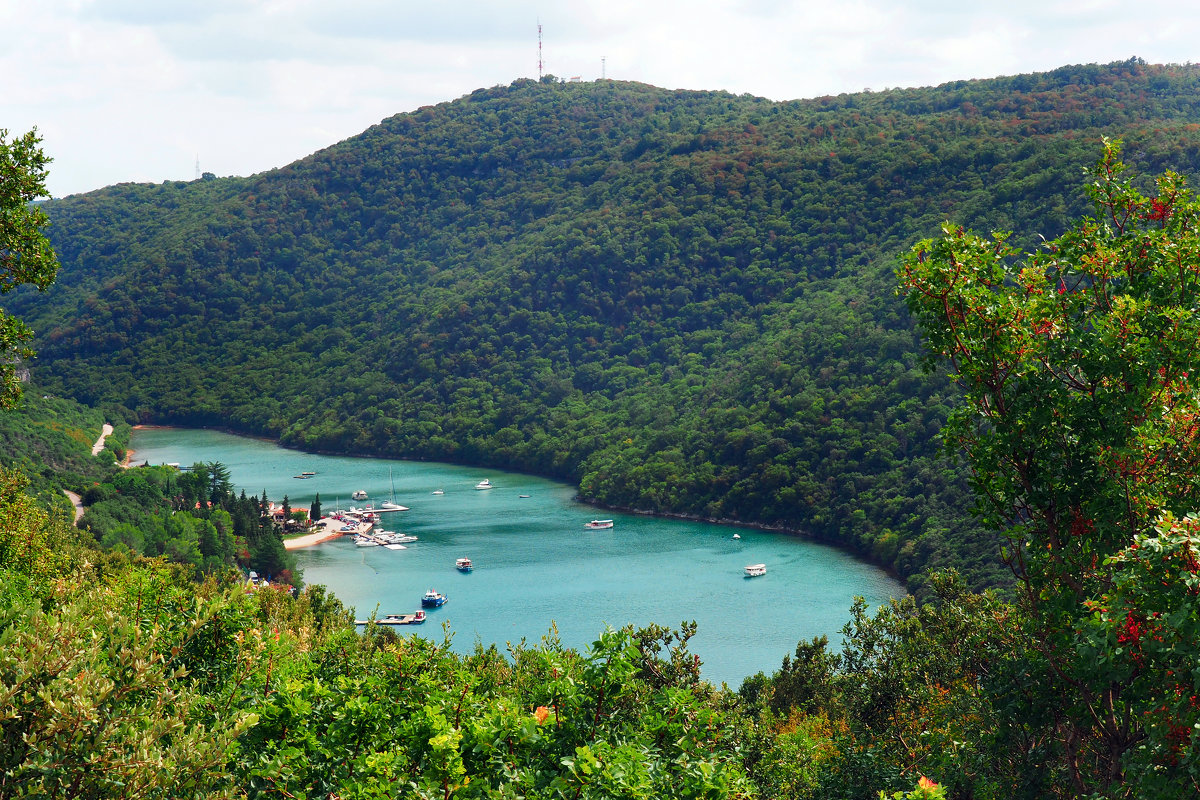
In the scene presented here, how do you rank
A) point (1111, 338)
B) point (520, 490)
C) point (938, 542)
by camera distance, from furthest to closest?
point (520, 490) → point (938, 542) → point (1111, 338)

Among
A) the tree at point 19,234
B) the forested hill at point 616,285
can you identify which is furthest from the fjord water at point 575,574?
the tree at point 19,234

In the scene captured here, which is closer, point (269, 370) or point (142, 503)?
point (142, 503)

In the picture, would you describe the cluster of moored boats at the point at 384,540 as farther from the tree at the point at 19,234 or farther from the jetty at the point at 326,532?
the tree at the point at 19,234

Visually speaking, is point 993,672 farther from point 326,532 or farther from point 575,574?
point 326,532

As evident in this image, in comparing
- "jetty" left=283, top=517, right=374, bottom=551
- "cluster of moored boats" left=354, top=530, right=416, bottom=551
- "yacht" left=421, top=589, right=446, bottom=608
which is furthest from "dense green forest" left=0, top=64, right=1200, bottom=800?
"jetty" left=283, top=517, right=374, bottom=551

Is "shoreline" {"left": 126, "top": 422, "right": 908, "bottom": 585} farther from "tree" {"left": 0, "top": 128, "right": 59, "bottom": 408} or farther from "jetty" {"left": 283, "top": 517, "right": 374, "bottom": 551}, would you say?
"tree" {"left": 0, "top": 128, "right": 59, "bottom": 408}

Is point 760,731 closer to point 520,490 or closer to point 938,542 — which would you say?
point 938,542

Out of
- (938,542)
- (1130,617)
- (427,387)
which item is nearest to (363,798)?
(1130,617)
